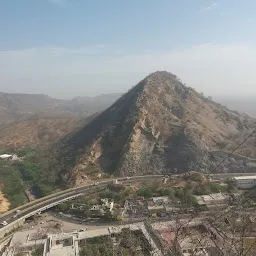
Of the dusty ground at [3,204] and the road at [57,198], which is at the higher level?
the road at [57,198]

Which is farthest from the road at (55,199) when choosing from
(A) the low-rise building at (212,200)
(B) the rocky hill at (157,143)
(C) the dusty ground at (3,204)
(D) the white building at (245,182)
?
(D) the white building at (245,182)

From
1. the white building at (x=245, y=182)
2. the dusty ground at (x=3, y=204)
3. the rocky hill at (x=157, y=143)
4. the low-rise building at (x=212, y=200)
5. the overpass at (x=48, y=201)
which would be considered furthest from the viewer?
the rocky hill at (x=157, y=143)

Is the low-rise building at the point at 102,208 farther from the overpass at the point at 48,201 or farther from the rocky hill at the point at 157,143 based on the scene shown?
the rocky hill at the point at 157,143

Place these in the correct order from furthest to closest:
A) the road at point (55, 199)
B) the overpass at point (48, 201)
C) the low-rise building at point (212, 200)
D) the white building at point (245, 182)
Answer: the white building at point (245, 182) < the low-rise building at point (212, 200) < the road at point (55, 199) < the overpass at point (48, 201)

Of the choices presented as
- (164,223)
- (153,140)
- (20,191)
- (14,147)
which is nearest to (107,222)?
(164,223)

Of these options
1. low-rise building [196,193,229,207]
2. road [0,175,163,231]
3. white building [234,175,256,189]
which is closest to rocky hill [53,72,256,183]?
road [0,175,163,231]

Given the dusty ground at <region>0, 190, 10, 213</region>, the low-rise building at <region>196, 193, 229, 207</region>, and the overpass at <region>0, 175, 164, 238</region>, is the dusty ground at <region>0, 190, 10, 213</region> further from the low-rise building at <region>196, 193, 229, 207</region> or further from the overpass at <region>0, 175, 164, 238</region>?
the low-rise building at <region>196, 193, 229, 207</region>

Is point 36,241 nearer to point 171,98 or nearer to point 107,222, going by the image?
point 107,222

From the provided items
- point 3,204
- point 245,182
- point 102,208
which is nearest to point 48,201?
point 3,204
